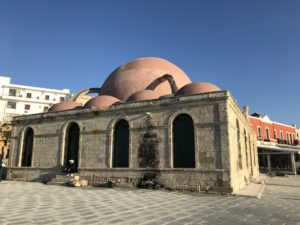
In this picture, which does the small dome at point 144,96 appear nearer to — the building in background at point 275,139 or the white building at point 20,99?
the building in background at point 275,139

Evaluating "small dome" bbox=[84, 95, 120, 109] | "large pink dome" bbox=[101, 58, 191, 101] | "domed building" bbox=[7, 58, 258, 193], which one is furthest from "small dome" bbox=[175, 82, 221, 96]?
"small dome" bbox=[84, 95, 120, 109]

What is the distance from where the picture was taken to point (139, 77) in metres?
16.9

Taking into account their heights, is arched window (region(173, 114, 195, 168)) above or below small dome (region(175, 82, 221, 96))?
below

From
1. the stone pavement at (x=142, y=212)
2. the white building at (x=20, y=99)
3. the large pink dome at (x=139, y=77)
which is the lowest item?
the stone pavement at (x=142, y=212)

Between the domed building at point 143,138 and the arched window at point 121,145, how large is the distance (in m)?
0.05

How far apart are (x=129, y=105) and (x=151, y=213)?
7287 millimetres

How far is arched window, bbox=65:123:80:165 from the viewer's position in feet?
47.6

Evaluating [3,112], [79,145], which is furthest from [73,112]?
[3,112]

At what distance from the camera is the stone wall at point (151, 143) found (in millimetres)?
10617

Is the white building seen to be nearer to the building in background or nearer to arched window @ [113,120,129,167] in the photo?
arched window @ [113,120,129,167]

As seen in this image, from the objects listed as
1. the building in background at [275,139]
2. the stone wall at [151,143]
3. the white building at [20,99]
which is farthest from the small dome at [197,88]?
the white building at [20,99]

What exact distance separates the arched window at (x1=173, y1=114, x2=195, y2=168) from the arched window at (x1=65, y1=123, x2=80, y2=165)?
6352 millimetres

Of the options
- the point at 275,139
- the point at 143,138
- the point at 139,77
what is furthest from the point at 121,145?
the point at 275,139

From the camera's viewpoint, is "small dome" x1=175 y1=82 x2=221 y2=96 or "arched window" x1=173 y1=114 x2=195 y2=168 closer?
"arched window" x1=173 y1=114 x2=195 y2=168
